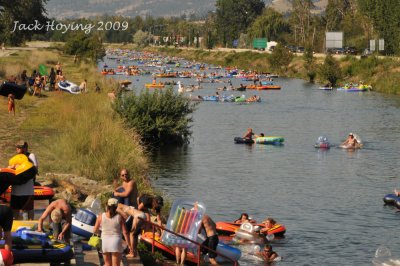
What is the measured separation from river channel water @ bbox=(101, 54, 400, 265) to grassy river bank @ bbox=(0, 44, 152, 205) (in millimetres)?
2562

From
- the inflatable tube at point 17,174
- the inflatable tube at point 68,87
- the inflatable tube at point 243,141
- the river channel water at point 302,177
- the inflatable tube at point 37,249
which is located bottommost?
the river channel water at point 302,177

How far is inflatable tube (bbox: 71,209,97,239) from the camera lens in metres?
21.0

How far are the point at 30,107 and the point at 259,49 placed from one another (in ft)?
446

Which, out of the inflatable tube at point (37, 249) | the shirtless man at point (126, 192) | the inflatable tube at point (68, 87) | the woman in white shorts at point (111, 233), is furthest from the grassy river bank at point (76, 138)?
the woman in white shorts at point (111, 233)

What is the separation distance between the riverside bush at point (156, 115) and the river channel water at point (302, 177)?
1.08 m

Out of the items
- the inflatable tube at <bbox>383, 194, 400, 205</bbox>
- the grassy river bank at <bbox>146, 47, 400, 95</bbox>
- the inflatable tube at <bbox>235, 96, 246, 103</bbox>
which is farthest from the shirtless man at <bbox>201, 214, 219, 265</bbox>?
the grassy river bank at <bbox>146, 47, 400, 95</bbox>

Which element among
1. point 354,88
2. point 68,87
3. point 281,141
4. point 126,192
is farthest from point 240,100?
point 126,192

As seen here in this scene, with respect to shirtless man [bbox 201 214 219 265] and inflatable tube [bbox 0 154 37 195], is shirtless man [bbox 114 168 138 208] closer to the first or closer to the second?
shirtless man [bbox 201 214 219 265]

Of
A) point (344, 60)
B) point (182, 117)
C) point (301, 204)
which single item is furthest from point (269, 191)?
point (344, 60)

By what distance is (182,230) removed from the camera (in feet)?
67.1

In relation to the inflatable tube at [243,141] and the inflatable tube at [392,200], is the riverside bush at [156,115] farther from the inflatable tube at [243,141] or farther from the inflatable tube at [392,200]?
the inflatable tube at [392,200]

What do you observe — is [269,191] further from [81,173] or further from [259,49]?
[259,49]

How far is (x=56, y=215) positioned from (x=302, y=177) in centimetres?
2422

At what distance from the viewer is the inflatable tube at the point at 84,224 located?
21000 mm
